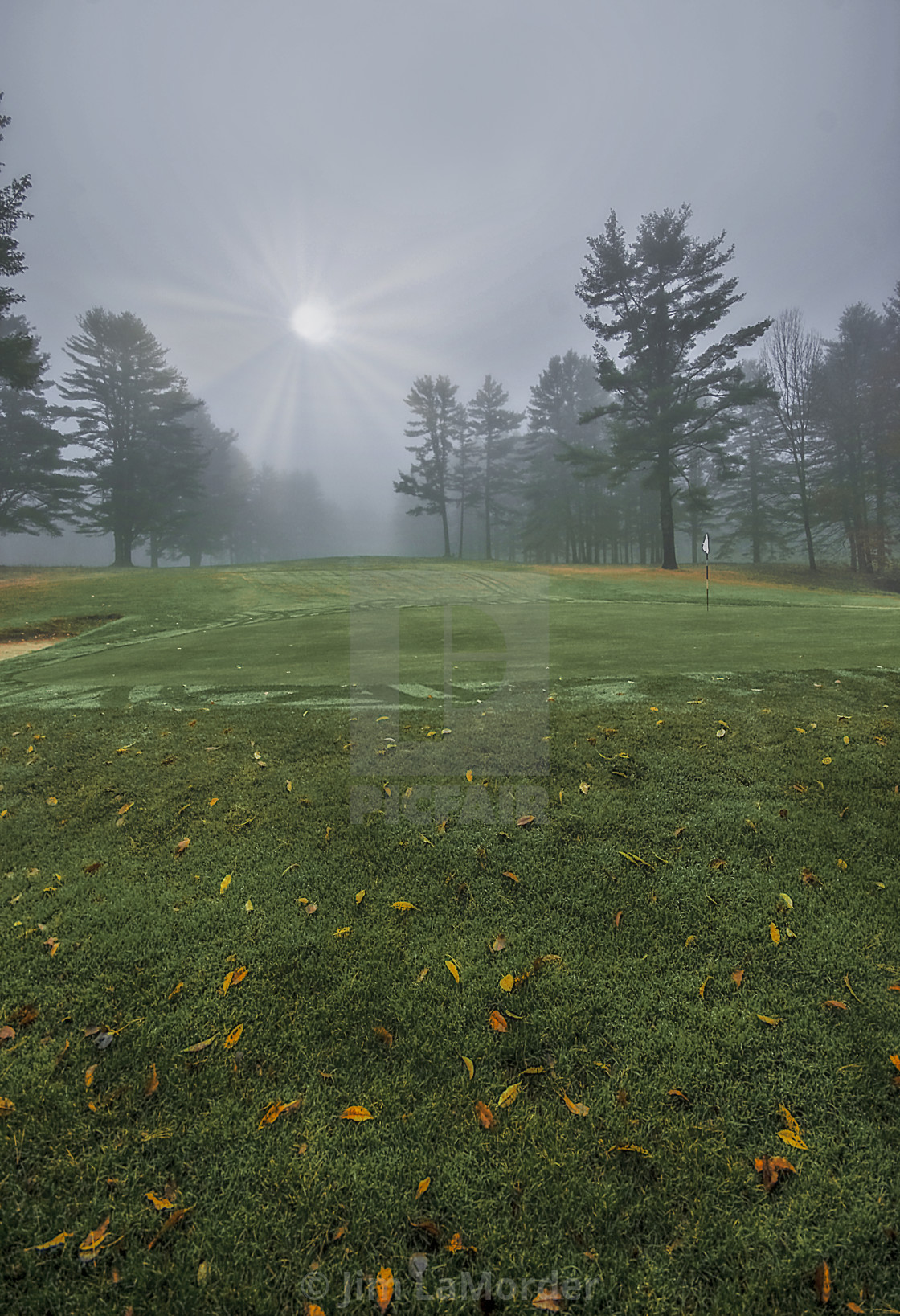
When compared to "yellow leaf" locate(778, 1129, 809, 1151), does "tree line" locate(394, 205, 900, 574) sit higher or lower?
higher

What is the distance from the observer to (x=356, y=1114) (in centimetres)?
186

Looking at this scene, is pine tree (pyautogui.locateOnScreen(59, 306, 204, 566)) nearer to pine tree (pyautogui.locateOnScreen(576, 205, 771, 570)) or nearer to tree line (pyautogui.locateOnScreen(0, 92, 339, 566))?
tree line (pyautogui.locateOnScreen(0, 92, 339, 566))

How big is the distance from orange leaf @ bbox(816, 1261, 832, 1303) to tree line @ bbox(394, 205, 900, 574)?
1125 inches

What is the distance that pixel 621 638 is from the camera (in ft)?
29.1

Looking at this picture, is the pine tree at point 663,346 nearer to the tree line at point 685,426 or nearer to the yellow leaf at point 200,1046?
the tree line at point 685,426

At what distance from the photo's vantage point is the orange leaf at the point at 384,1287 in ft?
4.63

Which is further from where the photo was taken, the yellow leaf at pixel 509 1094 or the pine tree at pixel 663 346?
the pine tree at pixel 663 346

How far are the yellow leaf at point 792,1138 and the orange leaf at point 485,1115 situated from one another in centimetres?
88

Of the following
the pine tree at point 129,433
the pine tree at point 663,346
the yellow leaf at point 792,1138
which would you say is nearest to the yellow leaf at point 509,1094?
the yellow leaf at point 792,1138

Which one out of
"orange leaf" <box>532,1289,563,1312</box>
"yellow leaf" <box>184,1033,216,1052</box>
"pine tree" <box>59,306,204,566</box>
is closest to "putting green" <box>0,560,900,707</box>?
"yellow leaf" <box>184,1033,216,1052</box>

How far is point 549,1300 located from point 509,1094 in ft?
1.70

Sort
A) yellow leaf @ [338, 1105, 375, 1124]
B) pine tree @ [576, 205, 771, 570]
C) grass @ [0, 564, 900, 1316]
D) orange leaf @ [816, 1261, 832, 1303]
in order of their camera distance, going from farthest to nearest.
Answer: pine tree @ [576, 205, 771, 570]
yellow leaf @ [338, 1105, 375, 1124]
grass @ [0, 564, 900, 1316]
orange leaf @ [816, 1261, 832, 1303]

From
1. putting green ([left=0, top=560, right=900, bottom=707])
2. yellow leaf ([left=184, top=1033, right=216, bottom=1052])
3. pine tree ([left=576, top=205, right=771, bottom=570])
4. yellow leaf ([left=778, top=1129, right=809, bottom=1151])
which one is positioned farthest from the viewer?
pine tree ([left=576, top=205, right=771, bottom=570])

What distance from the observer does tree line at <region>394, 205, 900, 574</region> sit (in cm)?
2772
